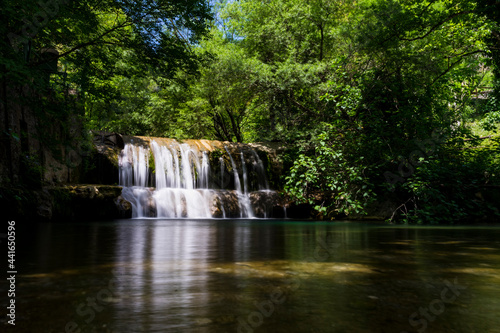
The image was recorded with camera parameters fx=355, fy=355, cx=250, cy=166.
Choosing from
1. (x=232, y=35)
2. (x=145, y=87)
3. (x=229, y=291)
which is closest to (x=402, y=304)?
(x=229, y=291)

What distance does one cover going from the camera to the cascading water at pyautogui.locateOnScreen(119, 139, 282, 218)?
1368cm

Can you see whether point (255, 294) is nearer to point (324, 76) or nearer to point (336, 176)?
point (336, 176)

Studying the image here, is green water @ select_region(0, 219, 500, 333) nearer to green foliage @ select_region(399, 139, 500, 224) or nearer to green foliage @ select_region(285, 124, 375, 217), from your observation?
green foliage @ select_region(399, 139, 500, 224)

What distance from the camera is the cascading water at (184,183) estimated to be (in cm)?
1368

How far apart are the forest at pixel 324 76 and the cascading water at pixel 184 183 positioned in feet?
6.71

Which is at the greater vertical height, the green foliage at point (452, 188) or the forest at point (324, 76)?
the forest at point (324, 76)

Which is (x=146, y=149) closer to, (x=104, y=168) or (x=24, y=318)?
(x=104, y=168)

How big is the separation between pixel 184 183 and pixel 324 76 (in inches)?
317

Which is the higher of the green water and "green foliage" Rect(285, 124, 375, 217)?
"green foliage" Rect(285, 124, 375, 217)

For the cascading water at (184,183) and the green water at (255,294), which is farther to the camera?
the cascading water at (184,183)

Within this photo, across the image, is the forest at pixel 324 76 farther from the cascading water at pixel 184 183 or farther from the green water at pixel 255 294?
the green water at pixel 255 294

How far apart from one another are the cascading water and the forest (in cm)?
204

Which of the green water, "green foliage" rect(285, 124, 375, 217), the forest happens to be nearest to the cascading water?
the forest

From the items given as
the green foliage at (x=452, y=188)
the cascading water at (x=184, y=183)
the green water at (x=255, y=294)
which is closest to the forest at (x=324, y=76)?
the green foliage at (x=452, y=188)
